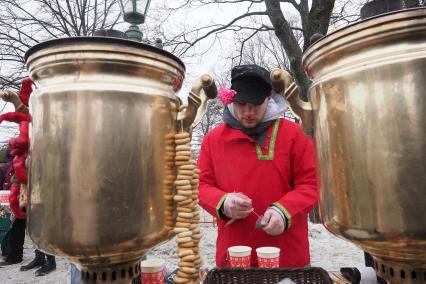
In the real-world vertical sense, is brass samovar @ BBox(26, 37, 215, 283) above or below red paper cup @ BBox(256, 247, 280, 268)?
above

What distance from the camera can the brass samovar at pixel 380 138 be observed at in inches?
24.1

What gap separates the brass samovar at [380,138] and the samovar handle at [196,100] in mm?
277

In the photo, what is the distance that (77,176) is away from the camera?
28.3 inches

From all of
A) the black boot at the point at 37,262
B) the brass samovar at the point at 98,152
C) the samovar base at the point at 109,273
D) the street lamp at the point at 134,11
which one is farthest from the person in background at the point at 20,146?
the black boot at the point at 37,262

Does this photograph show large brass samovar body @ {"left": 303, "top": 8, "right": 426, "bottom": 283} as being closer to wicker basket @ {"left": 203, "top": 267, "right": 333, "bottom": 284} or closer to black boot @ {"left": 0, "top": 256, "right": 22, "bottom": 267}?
wicker basket @ {"left": 203, "top": 267, "right": 333, "bottom": 284}

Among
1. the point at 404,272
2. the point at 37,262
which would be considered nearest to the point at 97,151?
the point at 404,272

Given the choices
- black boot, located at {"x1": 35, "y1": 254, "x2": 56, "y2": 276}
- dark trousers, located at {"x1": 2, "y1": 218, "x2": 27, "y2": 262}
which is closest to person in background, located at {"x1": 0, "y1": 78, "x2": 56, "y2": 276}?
black boot, located at {"x1": 35, "y1": 254, "x2": 56, "y2": 276}

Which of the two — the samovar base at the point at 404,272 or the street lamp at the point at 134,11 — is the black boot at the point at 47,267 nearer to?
the street lamp at the point at 134,11

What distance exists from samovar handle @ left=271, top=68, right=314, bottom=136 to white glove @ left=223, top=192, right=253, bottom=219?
33.6 inches

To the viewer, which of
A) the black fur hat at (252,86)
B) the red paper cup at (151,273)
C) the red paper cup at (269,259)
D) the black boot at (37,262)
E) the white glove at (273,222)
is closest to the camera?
the red paper cup at (151,273)

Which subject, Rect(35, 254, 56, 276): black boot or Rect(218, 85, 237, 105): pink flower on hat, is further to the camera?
Rect(35, 254, 56, 276): black boot

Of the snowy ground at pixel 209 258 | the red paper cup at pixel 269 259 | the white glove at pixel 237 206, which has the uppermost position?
the white glove at pixel 237 206

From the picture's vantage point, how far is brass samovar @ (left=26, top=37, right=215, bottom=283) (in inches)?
28.5

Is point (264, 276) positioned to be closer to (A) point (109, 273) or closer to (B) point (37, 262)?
(A) point (109, 273)
